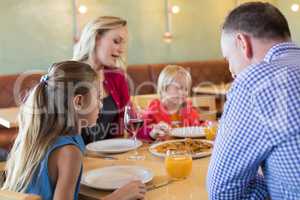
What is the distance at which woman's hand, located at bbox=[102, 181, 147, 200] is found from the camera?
4.76ft

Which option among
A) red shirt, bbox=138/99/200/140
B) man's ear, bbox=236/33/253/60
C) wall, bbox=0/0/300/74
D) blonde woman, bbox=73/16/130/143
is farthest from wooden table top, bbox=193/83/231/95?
man's ear, bbox=236/33/253/60

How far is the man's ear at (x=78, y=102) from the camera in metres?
1.67

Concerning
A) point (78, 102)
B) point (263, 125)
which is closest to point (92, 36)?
point (78, 102)

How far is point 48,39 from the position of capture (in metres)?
5.17

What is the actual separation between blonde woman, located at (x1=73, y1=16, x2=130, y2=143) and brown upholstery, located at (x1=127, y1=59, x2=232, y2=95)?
2736 mm

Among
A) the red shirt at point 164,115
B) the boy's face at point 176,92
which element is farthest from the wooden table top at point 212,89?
the red shirt at point 164,115

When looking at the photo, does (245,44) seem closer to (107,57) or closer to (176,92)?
(107,57)

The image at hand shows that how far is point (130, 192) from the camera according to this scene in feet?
4.78

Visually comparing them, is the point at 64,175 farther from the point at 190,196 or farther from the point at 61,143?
the point at 190,196

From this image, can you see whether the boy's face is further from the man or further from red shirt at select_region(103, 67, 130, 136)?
the man

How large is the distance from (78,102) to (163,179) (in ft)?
1.40

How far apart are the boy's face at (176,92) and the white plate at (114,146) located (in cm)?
86

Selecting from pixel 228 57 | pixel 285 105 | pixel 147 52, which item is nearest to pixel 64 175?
pixel 228 57

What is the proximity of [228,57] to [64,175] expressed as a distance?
0.64 meters
